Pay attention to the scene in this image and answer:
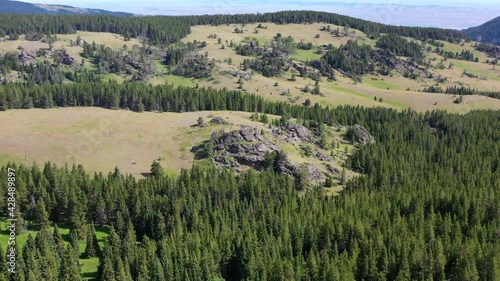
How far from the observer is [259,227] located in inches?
5212

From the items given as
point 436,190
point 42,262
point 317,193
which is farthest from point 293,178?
point 42,262

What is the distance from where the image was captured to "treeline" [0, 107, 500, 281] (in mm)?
108500

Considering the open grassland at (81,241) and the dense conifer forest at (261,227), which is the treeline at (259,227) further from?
the open grassland at (81,241)

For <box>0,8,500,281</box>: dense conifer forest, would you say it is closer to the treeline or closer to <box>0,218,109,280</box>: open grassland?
the treeline

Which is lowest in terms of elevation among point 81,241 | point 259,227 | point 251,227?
point 81,241

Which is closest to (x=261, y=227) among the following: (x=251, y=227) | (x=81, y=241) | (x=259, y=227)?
(x=259, y=227)

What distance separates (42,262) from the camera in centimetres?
10131

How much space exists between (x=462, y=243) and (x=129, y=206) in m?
103

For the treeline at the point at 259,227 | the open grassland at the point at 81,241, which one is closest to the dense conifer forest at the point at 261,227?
the treeline at the point at 259,227

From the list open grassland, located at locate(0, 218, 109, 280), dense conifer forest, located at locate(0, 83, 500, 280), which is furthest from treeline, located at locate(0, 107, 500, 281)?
open grassland, located at locate(0, 218, 109, 280)

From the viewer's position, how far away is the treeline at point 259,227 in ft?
356

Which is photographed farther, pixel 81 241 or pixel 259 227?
pixel 81 241

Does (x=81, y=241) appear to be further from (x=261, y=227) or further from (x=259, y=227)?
(x=261, y=227)

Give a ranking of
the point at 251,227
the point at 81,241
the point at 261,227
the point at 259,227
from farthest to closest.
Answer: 1. the point at 81,241
2. the point at 251,227
3. the point at 259,227
4. the point at 261,227
